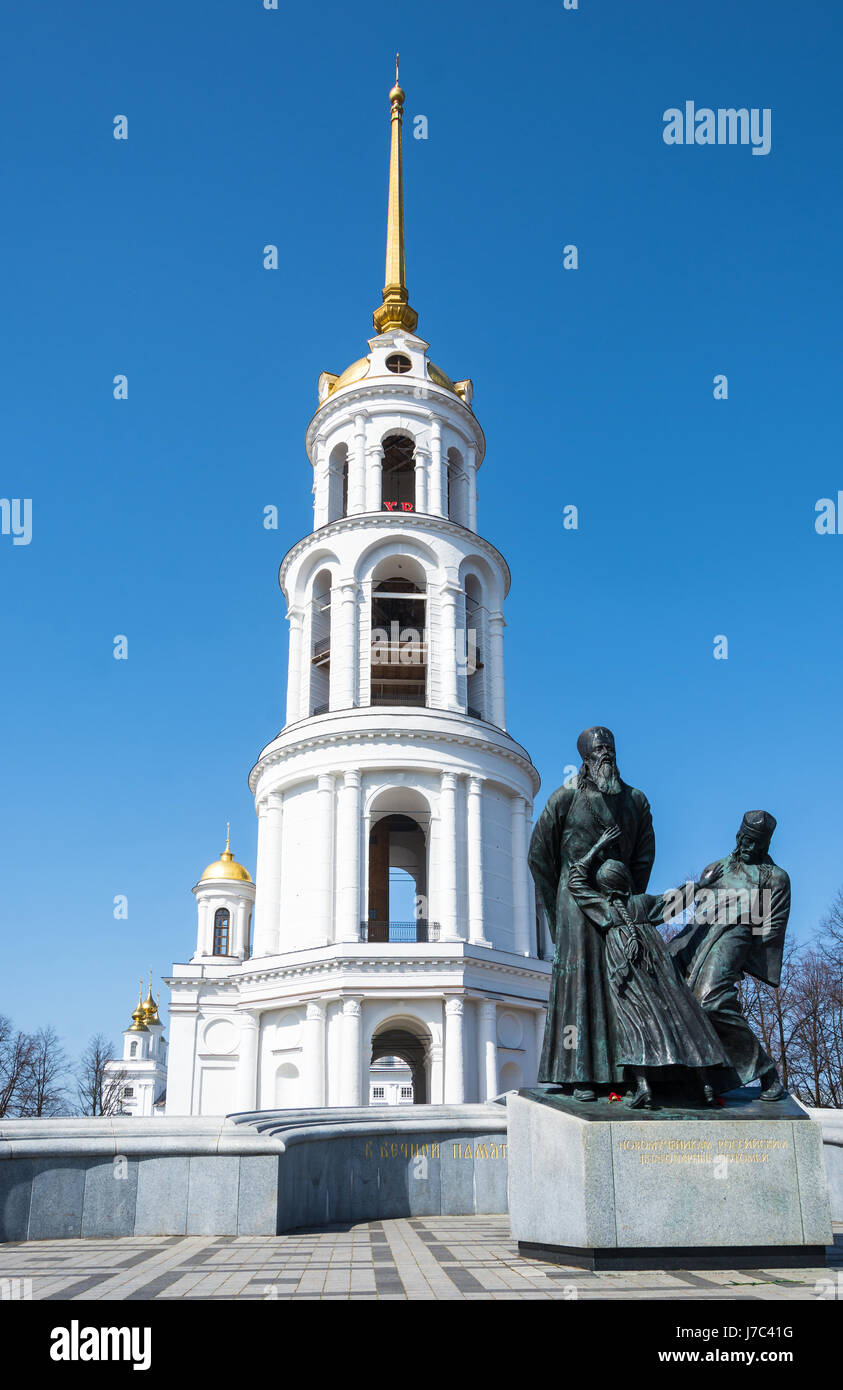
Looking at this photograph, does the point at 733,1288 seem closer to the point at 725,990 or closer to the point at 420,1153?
the point at 725,990

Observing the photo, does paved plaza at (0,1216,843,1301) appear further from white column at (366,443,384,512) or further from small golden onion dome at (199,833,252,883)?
small golden onion dome at (199,833,252,883)

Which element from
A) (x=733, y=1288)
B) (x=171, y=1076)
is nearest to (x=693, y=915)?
(x=733, y=1288)

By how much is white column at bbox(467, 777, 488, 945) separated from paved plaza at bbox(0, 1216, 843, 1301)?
24347 millimetres

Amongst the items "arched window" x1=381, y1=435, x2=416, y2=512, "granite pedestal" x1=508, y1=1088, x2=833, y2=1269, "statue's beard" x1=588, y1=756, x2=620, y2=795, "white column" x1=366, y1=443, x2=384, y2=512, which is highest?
"arched window" x1=381, y1=435, x2=416, y2=512

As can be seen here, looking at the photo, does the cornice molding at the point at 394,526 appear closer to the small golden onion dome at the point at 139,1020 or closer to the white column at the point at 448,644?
the white column at the point at 448,644

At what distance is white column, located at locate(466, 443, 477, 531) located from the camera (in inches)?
1753

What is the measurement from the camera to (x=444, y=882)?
36.2 metres

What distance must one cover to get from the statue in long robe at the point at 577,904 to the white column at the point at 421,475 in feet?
109

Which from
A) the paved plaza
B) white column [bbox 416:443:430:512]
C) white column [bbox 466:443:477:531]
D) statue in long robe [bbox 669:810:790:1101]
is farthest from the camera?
white column [bbox 466:443:477:531]

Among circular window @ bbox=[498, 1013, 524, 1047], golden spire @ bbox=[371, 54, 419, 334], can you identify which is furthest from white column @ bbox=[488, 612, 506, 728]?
golden spire @ bbox=[371, 54, 419, 334]

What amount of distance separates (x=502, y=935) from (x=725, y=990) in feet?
91.1

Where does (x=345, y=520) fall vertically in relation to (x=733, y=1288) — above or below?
above

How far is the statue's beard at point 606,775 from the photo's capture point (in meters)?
10.1

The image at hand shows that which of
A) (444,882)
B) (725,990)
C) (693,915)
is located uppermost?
(444,882)
